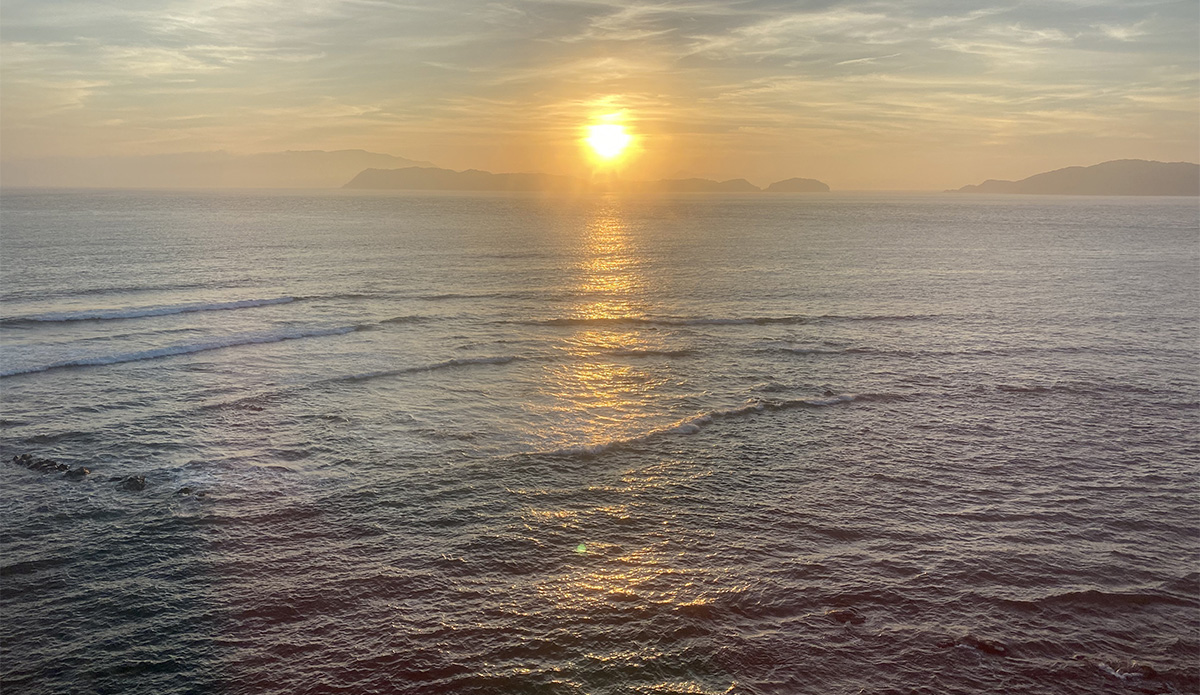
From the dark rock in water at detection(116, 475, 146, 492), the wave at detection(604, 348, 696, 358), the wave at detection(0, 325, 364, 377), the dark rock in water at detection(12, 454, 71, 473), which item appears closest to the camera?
the dark rock in water at detection(116, 475, 146, 492)

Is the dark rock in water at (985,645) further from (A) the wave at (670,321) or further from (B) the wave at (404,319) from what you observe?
(B) the wave at (404,319)

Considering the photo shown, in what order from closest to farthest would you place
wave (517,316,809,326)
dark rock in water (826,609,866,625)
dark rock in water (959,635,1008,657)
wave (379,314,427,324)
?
dark rock in water (959,635,1008,657), dark rock in water (826,609,866,625), wave (379,314,427,324), wave (517,316,809,326)

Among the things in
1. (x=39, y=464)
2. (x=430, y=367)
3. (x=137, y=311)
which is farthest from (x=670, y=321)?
(x=39, y=464)

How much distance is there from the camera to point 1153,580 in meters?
16.7

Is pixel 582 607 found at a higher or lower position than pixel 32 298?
lower

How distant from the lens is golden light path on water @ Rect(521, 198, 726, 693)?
50.5 ft

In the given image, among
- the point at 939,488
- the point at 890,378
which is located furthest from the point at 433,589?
the point at 890,378

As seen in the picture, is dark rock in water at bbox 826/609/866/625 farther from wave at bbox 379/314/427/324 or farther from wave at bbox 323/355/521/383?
wave at bbox 379/314/427/324

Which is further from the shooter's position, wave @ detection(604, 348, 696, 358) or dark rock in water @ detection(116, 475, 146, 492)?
wave @ detection(604, 348, 696, 358)

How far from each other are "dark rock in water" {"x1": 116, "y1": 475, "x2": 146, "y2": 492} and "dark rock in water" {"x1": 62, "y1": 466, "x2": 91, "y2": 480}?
3.76 ft

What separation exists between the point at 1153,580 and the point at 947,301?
39.3 metres

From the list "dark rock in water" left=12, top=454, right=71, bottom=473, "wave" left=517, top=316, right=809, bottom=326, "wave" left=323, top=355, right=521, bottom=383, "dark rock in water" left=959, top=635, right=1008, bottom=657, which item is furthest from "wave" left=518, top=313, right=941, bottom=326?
"dark rock in water" left=959, top=635, right=1008, bottom=657

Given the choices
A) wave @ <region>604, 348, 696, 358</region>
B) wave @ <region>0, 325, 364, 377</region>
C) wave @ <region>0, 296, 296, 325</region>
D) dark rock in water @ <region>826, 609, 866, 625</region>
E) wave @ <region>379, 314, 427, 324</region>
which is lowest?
dark rock in water @ <region>826, 609, 866, 625</region>

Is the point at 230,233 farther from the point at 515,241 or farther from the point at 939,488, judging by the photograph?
the point at 939,488
